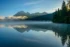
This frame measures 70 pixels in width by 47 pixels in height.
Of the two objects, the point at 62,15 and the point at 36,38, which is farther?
the point at 62,15

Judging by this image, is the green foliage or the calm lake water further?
the green foliage

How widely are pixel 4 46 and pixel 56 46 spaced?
2.19 metres

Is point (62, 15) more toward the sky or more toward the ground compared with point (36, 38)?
more toward the sky

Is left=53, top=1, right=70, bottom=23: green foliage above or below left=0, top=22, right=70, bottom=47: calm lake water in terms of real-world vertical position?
above

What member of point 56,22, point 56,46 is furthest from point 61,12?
point 56,46

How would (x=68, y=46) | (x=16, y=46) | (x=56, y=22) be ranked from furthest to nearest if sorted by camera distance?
1. (x=56, y=22)
2. (x=16, y=46)
3. (x=68, y=46)

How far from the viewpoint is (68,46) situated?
214 inches

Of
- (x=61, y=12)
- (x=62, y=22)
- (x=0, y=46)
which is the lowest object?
(x=0, y=46)

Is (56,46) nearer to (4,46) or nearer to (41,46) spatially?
(41,46)

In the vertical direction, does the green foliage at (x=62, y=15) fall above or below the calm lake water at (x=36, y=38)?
above

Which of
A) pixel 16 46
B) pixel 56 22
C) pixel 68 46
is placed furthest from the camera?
pixel 56 22

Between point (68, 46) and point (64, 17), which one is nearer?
point (68, 46)

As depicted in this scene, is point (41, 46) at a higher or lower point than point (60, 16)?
lower

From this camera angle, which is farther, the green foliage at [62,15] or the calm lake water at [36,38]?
the green foliage at [62,15]
